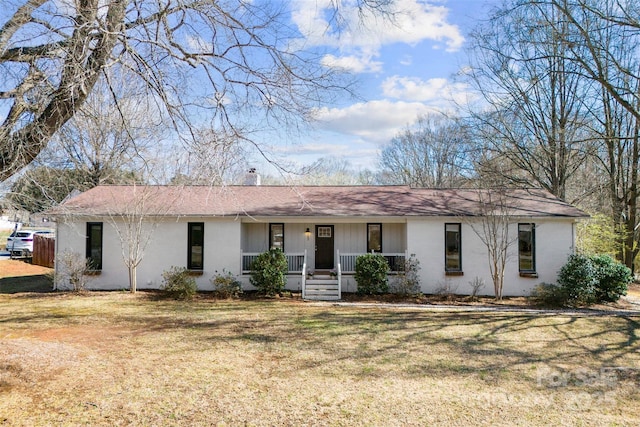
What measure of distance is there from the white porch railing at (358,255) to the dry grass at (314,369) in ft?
12.6

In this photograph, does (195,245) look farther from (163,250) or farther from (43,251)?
(43,251)

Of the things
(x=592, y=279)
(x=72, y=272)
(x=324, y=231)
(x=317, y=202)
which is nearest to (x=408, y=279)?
(x=324, y=231)

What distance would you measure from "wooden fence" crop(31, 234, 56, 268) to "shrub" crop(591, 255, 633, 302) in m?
24.0

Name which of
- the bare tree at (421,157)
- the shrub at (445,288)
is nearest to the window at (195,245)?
the shrub at (445,288)

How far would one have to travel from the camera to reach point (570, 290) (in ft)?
44.1

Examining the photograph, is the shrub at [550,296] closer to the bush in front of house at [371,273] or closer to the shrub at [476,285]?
the shrub at [476,285]

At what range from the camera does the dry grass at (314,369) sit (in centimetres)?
485

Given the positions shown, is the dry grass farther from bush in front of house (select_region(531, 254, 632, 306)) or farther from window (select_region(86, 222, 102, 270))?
window (select_region(86, 222, 102, 270))

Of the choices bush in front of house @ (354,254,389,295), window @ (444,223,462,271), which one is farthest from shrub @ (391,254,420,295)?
window @ (444,223,462,271)

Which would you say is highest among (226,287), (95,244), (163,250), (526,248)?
(95,244)

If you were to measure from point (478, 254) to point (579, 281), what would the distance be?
3107 mm

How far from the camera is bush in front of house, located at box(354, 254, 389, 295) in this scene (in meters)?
14.1

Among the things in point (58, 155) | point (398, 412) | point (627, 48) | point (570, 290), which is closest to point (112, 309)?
point (58, 155)

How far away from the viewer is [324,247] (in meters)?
16.1
